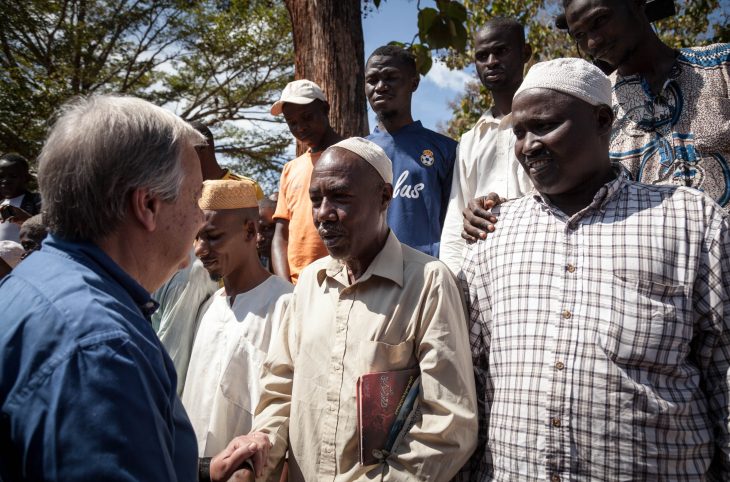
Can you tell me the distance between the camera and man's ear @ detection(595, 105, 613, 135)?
241cm

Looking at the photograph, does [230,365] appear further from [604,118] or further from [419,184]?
[604,118]

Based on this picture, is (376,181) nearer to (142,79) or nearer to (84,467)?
(84,467)

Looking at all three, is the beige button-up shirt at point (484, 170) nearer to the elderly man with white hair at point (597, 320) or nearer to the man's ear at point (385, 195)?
the man's ear at point (385, 195)

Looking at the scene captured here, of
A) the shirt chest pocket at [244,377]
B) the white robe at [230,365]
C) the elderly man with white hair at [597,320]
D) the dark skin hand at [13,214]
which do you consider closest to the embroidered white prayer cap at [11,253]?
the dark skin hand at [13,214]

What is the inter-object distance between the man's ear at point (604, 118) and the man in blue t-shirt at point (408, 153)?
4.52ft

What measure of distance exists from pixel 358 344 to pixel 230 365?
96cm

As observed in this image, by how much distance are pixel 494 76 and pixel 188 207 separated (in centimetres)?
244

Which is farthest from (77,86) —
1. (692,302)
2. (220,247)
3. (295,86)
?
(692,302)

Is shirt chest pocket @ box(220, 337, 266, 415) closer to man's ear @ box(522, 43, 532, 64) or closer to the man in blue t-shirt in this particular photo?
the man in blue t-shirt

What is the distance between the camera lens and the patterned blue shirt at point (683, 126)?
108 inches

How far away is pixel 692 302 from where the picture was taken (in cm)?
213

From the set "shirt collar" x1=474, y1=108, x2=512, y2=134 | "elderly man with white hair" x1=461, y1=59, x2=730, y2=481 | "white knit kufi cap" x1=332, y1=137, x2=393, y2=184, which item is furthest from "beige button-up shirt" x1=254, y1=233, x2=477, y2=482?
"shirt collar" x1=474, y1=108, x2=512, y2=134

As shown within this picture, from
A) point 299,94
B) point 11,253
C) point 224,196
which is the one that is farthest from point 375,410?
point 11,253

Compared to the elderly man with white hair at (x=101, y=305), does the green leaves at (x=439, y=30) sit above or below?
above
